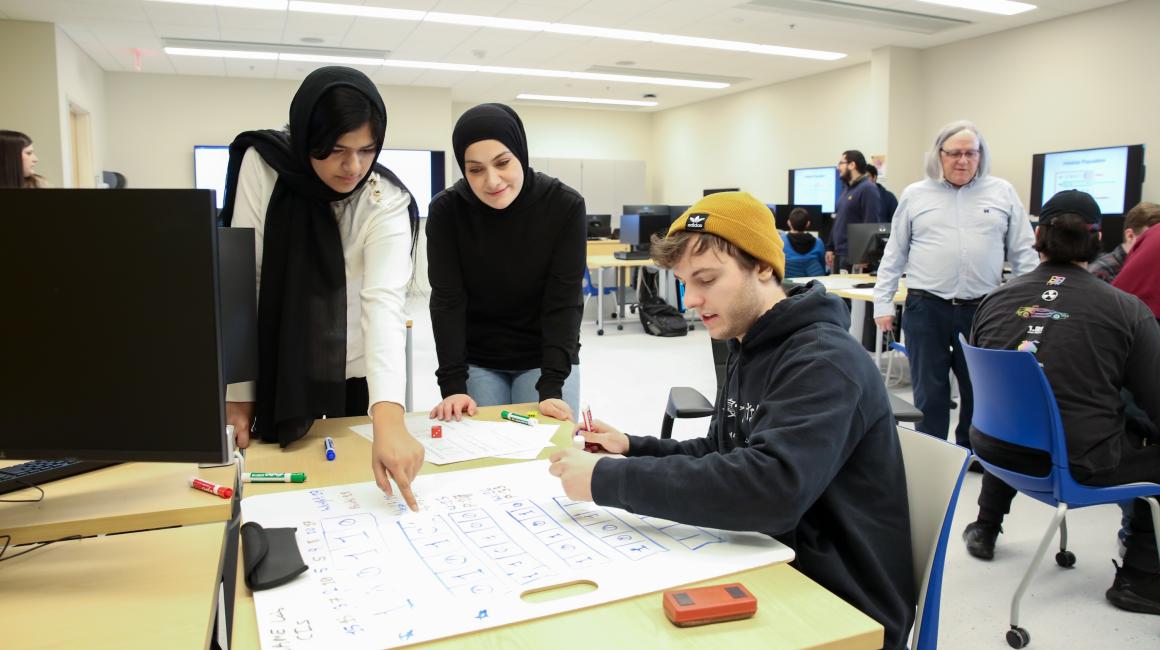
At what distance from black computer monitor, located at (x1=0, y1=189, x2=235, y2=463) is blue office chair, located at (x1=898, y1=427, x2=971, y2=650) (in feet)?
3.37

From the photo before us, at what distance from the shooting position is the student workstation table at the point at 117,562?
801mm

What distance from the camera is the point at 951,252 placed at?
11.2ft

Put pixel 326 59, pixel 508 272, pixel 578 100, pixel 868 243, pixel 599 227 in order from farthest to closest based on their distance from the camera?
pixel 578 100 → pixel 599 227 → pixel 326 59 → pixel 868 243 → pixel 508 272

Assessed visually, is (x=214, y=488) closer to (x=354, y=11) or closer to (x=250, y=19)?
(x=354, y=11)

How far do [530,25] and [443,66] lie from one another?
8.01 feet

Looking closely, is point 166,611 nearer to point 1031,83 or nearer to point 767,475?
point 767,475

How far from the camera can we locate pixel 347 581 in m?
0.96

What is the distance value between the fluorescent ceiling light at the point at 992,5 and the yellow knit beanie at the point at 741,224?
21.8 feet

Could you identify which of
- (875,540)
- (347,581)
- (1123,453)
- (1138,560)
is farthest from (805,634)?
(1138,560)

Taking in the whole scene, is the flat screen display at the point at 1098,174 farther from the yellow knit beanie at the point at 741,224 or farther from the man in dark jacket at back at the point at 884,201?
the yellow knit beanie at the point at 741,224

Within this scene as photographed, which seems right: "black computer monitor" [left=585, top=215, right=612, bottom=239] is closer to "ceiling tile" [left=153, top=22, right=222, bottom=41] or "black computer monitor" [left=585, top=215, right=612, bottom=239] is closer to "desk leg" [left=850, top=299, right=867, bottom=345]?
"ceiling tile" [left=153, top=22, right=222, bottom=41]

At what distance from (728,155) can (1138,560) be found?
1046 centimetres

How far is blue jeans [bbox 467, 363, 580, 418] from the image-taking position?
6.91 ft

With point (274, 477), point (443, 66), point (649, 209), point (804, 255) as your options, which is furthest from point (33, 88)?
point (274, 477)
